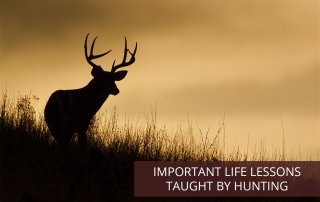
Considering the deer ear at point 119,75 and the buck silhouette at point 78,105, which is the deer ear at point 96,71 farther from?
the deer ear at point 119,75

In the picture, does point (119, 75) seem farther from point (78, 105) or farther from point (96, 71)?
point (78, 105)

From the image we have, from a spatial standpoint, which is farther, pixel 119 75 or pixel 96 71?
pixel 119 75

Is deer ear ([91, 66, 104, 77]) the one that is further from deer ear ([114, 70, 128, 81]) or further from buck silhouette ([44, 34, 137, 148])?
deer ear ([114, 70, 128, 81])

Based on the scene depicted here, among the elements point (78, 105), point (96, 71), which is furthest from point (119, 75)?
point (78, 105)

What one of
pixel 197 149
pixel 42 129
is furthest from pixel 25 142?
pixel 197 149

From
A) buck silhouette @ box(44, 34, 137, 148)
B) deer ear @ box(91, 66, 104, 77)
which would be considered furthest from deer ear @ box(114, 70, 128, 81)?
deer ear @ box(91, 66, 104, 77)

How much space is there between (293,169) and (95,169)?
4359 mm

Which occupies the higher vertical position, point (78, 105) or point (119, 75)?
point (119, 75)

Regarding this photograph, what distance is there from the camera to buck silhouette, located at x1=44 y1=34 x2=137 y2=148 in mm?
6750

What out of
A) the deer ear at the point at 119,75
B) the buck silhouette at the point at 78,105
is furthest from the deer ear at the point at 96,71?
the deer ear at the point at 119,75

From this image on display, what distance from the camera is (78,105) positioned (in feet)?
22.7

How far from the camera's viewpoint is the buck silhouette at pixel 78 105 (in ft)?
22.1

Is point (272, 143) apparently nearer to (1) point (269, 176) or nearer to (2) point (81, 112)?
(1) point (269, 176)

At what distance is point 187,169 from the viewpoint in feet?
20.0
